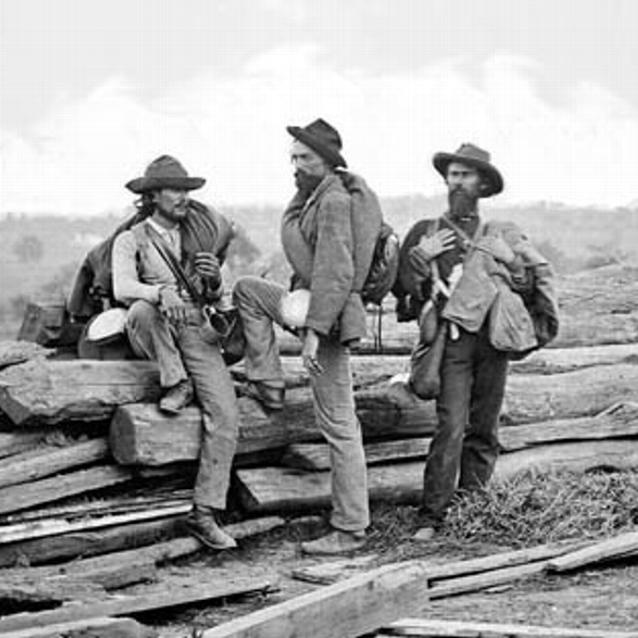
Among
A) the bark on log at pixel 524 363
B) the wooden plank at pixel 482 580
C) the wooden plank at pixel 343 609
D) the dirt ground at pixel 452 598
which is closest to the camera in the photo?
the wooden plank at pixel 343 609

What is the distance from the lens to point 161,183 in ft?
31.0

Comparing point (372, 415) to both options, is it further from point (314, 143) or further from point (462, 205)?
point (314, 143)

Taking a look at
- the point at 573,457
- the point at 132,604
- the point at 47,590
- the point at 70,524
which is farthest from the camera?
the point at 573,457

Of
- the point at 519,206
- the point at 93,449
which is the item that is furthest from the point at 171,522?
the point at 519,206

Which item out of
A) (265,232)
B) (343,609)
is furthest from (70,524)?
(265,232)

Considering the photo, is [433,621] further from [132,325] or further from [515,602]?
[132,325]

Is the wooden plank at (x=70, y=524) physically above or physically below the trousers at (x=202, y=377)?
below

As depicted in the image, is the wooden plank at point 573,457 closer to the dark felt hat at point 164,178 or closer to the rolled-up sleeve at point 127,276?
the rolled-up sleeve at point 127,276

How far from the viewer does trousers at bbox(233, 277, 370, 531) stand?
9.48 metres

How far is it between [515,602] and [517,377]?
13.1 feet

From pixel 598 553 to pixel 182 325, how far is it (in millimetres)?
2895

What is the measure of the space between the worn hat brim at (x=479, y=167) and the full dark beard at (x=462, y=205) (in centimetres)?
10

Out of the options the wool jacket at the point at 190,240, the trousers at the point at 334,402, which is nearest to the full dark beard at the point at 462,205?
the trousers at the point at 334,402

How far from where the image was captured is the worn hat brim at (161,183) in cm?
944
